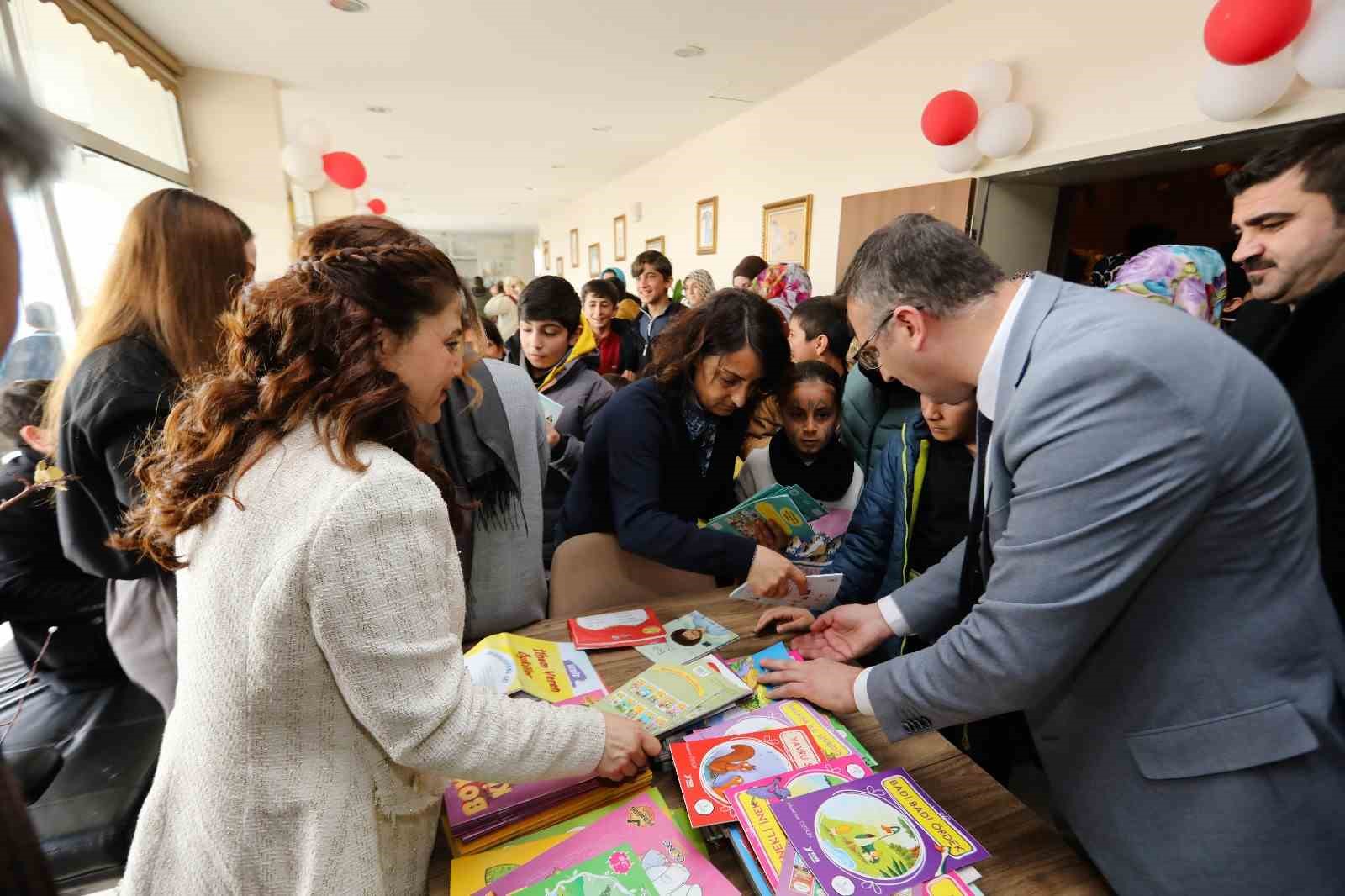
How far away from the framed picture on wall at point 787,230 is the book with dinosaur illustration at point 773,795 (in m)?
4.53

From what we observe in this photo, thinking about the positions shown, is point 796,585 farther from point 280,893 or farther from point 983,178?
point 983,178

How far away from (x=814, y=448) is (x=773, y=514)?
56 centimetres

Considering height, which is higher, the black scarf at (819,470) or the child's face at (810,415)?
the child's face at (810,415)

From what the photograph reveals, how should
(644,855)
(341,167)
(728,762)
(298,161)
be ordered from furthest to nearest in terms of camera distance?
(341,167) < (298,161) < (728,762) < (644,855)

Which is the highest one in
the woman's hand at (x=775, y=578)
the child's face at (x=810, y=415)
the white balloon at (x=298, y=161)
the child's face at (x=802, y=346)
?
the white balloon at (x=298, y=161)

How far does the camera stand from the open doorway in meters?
2.76

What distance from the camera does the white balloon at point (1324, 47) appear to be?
6.56 feet

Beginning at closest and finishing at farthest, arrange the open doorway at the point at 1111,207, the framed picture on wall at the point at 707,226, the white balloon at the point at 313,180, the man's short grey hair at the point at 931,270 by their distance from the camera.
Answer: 1. the man's short grey hair at the point at 931,270
2. the open doorway at the point at 1111,207
3. the white balloon at the point at 313,180
4. the framed picture on wall at the point at 707,226

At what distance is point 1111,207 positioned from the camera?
515 cm

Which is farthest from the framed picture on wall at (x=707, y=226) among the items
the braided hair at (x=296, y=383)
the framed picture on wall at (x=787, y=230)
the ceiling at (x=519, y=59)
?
the braided hair at (x=296, y=383)

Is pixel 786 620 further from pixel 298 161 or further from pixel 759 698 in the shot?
pixel 298 161

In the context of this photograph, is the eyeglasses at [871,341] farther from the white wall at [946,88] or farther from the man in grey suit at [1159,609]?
the white wall at [946,88]

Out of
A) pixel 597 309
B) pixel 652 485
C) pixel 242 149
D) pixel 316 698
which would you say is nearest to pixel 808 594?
pixel 652 485

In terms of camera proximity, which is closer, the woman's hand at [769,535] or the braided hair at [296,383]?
the braided hair at [296,383]
